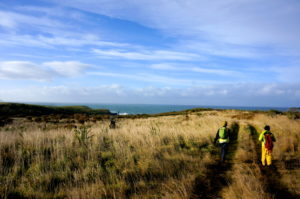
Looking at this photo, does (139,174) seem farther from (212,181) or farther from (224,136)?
(224,136)

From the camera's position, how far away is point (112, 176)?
5.80 m

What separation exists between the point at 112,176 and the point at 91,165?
3.85 feet

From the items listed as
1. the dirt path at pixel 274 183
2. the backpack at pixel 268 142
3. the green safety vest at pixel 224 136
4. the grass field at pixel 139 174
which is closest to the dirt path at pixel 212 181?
the grass field at pixel 139 174

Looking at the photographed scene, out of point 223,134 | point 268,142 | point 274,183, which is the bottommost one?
point 274,183

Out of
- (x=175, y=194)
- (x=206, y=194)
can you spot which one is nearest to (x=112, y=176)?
(x=175, y=194)

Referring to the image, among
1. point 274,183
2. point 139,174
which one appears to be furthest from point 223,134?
point 139,174

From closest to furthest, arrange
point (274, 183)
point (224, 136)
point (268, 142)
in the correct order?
point (274, 183) → point (268, 142) → point (224, 136)

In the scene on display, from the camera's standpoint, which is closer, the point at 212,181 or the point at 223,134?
the point at 212,181

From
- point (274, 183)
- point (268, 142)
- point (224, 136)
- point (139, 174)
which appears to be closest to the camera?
point (274, 183)

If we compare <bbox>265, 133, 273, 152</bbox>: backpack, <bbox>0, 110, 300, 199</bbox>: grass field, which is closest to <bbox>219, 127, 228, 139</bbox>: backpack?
<bbox>0, 110, 300, 199</bbox>: grass field

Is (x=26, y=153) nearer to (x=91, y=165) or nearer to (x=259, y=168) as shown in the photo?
(x=91, y=165)

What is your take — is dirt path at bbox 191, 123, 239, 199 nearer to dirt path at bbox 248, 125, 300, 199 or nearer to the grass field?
the grass field

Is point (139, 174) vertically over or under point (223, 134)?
under

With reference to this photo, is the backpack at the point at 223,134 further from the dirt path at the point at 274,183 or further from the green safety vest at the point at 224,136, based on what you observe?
the dirt path at the point at 274,183
